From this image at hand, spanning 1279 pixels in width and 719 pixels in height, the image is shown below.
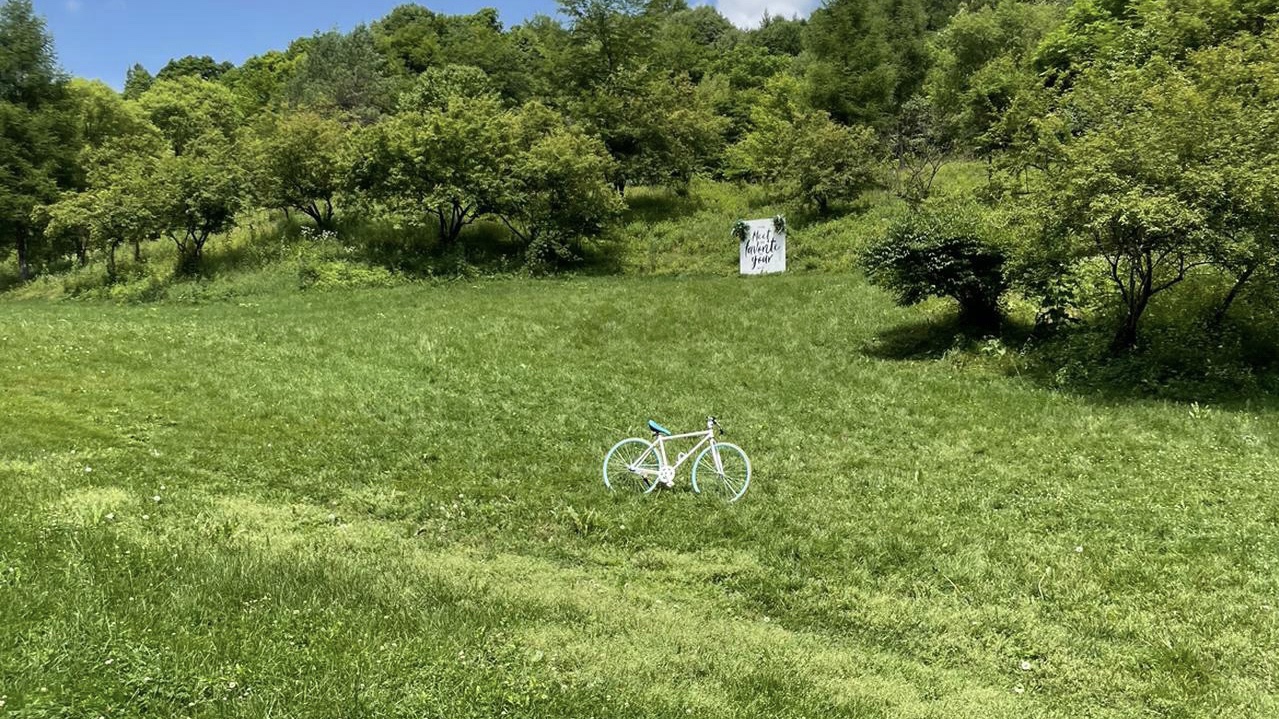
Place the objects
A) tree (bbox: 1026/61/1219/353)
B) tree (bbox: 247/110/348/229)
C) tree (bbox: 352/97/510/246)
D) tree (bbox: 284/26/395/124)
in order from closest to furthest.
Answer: tree (bbox: 1026/61/1219/353), tree (bbox: 352/97/510/246), tree (bbox: 247/110/348/229), tree (bbox: 284/26/395/124)

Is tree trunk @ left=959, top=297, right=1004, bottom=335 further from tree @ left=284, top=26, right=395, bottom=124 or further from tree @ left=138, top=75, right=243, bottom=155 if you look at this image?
tree @ left=138, top=75, right=243, bottom=155

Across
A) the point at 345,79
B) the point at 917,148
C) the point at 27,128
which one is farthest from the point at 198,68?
the point at 917,148

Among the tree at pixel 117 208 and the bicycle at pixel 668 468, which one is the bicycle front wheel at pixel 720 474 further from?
the tree at pixel 117 208

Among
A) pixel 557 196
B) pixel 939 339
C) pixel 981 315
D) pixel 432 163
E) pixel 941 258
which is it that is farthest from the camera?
pixel 557 196

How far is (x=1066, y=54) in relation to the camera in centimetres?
2955

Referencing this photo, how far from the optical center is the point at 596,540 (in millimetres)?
7086

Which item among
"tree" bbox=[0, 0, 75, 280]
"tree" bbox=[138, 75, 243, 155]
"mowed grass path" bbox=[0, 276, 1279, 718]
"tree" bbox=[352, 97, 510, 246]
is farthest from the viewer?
"tree" bbox=[138, 75, 243, 155]

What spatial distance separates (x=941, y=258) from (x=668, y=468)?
25.0 ft

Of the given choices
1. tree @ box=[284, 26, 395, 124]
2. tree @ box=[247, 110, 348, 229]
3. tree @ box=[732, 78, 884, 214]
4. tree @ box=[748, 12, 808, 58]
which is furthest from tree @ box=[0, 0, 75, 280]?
tree @ box=[748, 12, 808, 58]

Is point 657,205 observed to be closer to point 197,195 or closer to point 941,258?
point 197,195

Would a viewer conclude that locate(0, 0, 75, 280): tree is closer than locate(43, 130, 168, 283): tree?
No

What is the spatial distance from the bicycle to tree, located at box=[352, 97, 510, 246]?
57.2 feet

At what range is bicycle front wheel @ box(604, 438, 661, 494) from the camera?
8.07 m

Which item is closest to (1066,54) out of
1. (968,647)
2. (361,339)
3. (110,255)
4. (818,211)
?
(818,211)
